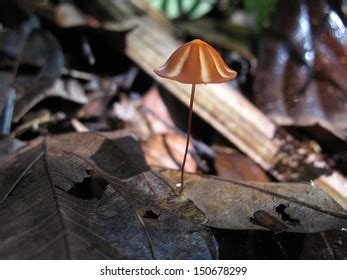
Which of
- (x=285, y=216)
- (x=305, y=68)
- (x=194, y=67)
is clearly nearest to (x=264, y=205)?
(x=285, y=216)

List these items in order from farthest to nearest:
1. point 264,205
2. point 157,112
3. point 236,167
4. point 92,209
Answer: point 157,112 → point 236,167 → point 264,205 → point 92,209

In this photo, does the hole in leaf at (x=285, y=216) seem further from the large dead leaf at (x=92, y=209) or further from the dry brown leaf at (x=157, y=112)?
the dry brown leaf at (x=157, y=112)

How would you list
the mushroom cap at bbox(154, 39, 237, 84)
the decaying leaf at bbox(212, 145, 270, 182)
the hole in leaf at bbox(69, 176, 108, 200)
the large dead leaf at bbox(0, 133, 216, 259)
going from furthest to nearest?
the decaying leaf at bbox(212, 145, 270, 182)
the hole in leaf at bbox(69, 176, 108, 200)
the mushroom cap at bbox(154, 39, 237, 84)
the large dead leaf at bbox(0, 133, 216, 259)

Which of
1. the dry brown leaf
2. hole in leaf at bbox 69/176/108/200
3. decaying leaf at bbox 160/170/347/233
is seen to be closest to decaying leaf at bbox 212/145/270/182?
decaying leaf at bbox 160/170/347/233

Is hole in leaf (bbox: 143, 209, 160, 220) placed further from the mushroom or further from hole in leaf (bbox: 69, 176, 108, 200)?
the mushroom

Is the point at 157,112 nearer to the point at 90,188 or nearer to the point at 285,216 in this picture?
the point at 90,188

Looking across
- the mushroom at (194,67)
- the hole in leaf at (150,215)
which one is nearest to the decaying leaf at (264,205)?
the hole in leaf at (150,215)

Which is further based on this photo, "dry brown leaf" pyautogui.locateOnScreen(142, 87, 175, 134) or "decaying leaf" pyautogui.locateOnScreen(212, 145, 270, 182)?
"dry brown leaf" pyautogui.locateOnScreen(142, 87, 175, 134)
